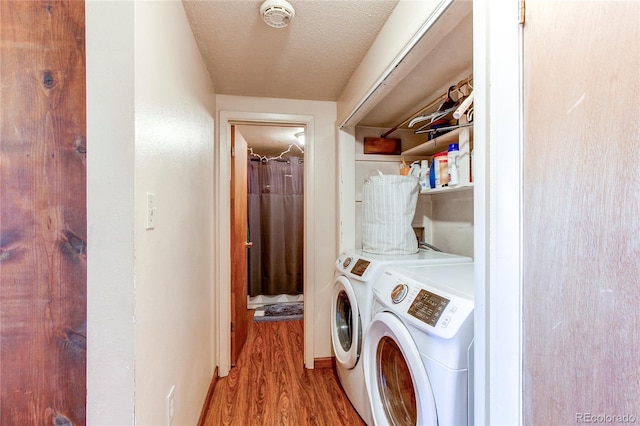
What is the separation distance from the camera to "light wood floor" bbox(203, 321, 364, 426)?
1.58 m

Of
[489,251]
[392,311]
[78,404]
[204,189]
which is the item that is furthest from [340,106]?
[78,404]

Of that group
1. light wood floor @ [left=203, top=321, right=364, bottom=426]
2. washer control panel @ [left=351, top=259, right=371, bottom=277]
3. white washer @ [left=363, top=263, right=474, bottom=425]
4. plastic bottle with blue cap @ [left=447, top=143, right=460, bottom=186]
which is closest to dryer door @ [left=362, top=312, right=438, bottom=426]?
white washer @ [left=363, top=263, right=474, bottom=425]

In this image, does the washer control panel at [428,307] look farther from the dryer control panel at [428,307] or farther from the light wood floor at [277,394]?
the light wood floor at [277,394]

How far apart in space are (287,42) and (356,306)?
1461 mm

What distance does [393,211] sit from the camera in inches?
65.1

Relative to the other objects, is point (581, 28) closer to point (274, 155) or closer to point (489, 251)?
point (489, 251)

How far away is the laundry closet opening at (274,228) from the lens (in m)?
3.53

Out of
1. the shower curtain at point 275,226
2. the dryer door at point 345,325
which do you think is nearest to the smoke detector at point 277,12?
the dryer door at point 345,325

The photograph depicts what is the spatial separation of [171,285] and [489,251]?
1070 mm

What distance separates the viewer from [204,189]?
1653 mm

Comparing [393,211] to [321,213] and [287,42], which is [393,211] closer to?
[321,213]

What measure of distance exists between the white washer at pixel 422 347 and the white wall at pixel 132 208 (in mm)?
841

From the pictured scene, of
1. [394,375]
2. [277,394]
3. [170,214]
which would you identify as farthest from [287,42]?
[277,394]

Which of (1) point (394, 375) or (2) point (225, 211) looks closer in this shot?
(1) point (394, 375)
